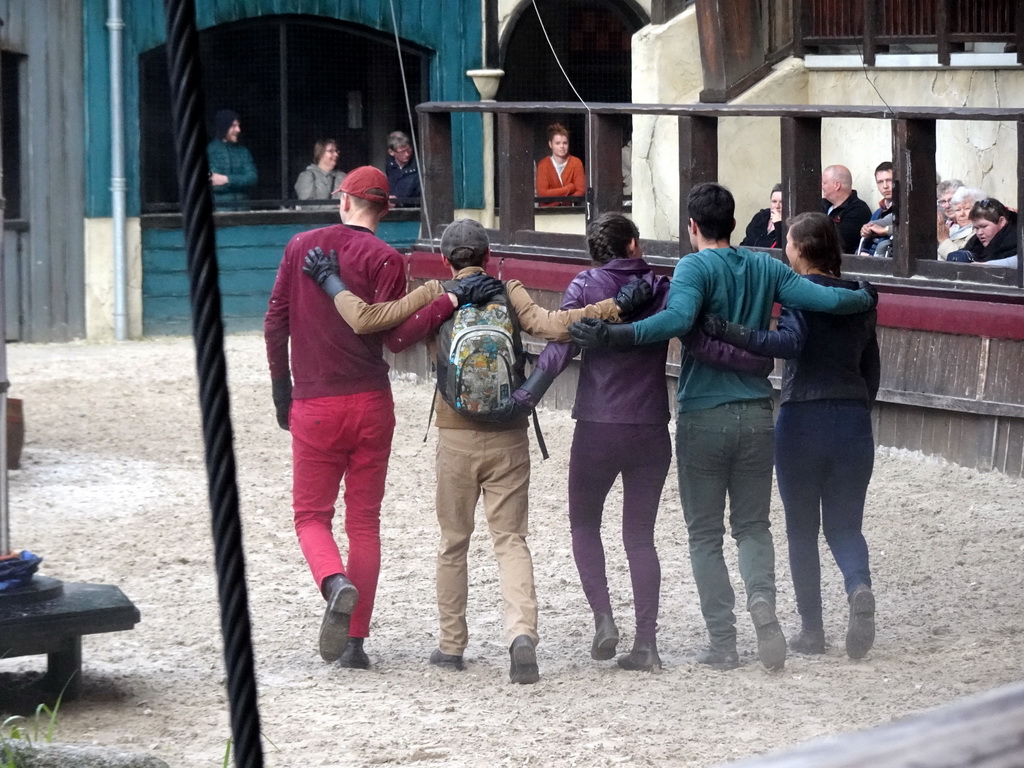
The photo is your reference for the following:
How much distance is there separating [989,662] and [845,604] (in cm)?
97

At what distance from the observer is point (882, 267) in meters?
7.96

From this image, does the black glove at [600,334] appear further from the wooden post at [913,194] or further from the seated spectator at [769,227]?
the seated spectator at [769,227]

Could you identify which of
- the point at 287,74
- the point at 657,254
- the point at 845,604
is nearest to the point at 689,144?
the point at 657,254

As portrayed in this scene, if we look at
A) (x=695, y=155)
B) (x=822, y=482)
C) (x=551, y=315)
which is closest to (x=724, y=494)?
(x=822, y=482)

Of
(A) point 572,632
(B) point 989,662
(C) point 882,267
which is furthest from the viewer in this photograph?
(C) point 882,267

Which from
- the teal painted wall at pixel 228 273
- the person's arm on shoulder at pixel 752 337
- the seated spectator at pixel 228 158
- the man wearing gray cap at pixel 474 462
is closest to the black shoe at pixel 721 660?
the man wearing gray cap at pixel 474 462

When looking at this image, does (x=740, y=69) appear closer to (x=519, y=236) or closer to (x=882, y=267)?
(x=519, y=236)

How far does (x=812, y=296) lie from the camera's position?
4.82 metres

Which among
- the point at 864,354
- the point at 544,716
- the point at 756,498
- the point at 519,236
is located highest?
the point at 519,236

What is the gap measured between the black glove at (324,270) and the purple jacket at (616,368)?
717 mm

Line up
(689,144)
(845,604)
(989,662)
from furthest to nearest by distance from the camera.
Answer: (689,144) < (845,604) < (989,662)

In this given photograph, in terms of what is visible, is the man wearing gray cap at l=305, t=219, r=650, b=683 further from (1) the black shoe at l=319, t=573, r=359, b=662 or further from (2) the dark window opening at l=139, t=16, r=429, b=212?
(2) the dark window opening at l=139, t=16, r=429, b=212

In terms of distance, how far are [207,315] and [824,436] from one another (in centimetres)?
349

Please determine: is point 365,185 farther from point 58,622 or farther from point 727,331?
point 58,622
